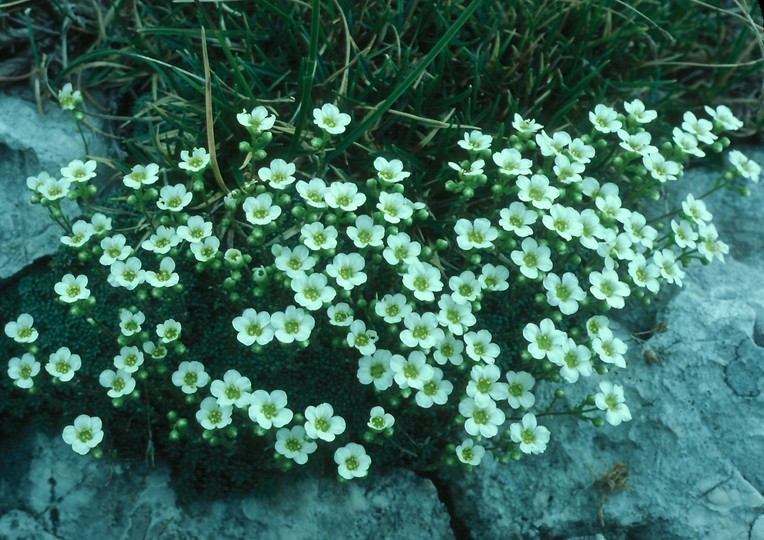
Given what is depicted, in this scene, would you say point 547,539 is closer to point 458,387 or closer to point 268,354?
point 458,387

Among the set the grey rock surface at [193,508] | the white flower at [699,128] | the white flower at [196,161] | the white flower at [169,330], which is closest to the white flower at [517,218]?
the white flower at [699,128]

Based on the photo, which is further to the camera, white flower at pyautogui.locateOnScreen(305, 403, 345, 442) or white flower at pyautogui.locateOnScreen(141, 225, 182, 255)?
white flower at pyautogui.locateOnScreen(141, 225, 182, 255)

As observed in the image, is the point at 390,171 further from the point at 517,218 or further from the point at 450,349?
the point at 450,349

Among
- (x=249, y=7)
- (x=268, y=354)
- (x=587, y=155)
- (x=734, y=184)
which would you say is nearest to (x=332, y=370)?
(x=268, y=354)

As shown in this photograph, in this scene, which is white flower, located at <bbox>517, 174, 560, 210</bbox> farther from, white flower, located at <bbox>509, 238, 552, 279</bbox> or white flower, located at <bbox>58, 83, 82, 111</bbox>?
white flower, located at <bbox>58, 83, 82, 111</bbox>

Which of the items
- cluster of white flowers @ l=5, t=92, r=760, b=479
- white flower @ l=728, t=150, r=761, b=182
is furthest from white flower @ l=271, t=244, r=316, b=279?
white flower @ l=728, t=150, r=761, b=182

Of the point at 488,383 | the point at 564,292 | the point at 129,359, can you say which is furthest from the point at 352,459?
the point at 564,292
